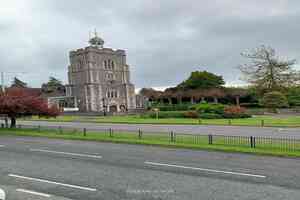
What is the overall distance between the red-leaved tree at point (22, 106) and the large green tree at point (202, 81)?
2509 inches

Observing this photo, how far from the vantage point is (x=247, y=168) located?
36.7ft

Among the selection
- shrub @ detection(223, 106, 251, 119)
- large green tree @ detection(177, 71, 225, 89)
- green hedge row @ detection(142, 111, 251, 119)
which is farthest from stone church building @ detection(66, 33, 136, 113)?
shrub @ detection(223, 106, 251, 119)

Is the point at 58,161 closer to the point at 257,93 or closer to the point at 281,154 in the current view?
the point at 281,154

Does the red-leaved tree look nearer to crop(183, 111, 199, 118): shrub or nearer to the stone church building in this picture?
crop(183, 111, 199, 118): shrub

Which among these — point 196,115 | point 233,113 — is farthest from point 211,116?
point 233,113

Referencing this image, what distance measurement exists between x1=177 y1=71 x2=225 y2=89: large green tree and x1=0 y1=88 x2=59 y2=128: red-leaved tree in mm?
63728

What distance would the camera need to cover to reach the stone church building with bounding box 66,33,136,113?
86.6 meters

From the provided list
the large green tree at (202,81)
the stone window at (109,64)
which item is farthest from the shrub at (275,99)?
the stone window at (109,64)

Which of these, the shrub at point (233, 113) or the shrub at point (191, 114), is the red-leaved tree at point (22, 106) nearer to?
the shrub at point (191, 114)

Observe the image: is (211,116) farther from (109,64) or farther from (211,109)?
(109,64)

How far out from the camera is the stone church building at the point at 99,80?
86625 millimetres

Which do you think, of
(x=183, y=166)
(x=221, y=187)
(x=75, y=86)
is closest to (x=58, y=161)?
(x=183, y=166)

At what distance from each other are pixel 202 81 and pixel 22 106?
67295mm

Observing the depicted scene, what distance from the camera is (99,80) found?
88.3 meters
